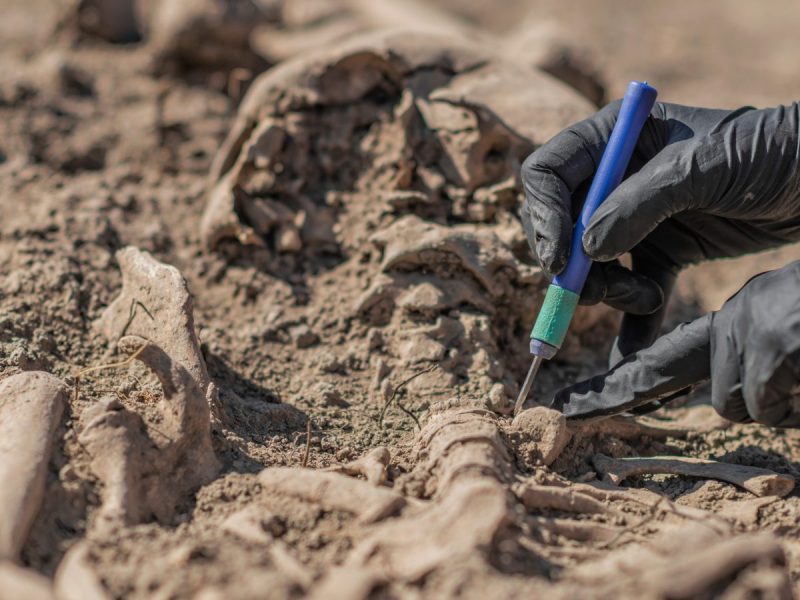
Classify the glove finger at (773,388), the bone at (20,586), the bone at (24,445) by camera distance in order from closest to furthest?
the bone at (20,586) < the bone at (24,445) < the glove finger at (773,388)

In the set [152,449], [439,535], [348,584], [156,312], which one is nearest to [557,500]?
Result: [439,535]

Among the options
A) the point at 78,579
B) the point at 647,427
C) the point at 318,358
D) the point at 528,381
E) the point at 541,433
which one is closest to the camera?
the point at 78,579

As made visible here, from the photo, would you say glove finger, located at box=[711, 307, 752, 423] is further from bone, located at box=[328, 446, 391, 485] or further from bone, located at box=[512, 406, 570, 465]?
bone, located at box=[328, 446, 391, 485]

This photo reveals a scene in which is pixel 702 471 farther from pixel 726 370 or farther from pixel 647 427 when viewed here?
pixel 726 370

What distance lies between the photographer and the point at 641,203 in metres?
2.60

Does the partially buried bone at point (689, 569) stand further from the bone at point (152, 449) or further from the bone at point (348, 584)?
the bone at point (152, 449)

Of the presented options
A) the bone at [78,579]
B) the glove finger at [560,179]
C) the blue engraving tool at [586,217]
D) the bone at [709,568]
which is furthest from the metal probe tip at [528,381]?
the bone at [78,579]

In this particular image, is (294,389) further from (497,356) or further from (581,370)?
(581,370)

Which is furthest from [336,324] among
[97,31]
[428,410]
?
[97,31]

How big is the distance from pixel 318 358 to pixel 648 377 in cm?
132

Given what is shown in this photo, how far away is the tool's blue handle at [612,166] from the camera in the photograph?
271 cm

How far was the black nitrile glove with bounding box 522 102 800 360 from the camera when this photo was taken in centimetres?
262

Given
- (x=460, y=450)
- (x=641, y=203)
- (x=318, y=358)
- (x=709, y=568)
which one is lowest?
(x=318, y=358)

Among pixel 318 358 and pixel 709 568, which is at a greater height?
pixel 709 568
